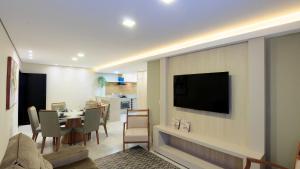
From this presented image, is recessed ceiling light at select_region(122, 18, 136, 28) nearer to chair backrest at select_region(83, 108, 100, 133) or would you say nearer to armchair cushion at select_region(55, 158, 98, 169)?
armchair cushion at select_region(55, 158, 98, 169)

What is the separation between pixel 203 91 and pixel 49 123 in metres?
3.23

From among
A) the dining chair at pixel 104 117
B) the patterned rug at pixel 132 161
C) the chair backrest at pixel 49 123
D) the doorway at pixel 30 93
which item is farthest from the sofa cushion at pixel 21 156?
the doorway at pixel 30 93

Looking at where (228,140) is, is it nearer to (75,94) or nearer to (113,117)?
(113,117)

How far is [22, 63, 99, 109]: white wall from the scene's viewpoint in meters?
6.53

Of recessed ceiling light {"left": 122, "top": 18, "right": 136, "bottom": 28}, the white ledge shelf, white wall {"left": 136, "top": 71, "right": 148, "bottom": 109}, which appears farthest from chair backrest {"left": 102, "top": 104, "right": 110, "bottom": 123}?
recessed ceiling light {"left": 122, "top": 18, "right": 136, "bottom": 28}

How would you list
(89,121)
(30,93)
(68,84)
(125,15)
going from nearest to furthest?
(125,15), (89,121), (30,93), (68,84)

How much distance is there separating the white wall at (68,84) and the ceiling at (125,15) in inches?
144

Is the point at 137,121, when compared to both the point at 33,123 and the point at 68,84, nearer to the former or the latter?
the point at 33,123

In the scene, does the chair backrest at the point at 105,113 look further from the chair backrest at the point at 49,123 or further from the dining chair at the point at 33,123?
the dining chair at the point at 33,123

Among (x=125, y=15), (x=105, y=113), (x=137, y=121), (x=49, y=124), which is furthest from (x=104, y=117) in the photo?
(x=125, y=15)

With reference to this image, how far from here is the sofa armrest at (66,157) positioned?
2.11 m

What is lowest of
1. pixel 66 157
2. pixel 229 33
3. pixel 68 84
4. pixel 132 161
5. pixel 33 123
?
pixel 132 161

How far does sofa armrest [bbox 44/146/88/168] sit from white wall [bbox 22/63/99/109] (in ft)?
16.6

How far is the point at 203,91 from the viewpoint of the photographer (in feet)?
10.0
